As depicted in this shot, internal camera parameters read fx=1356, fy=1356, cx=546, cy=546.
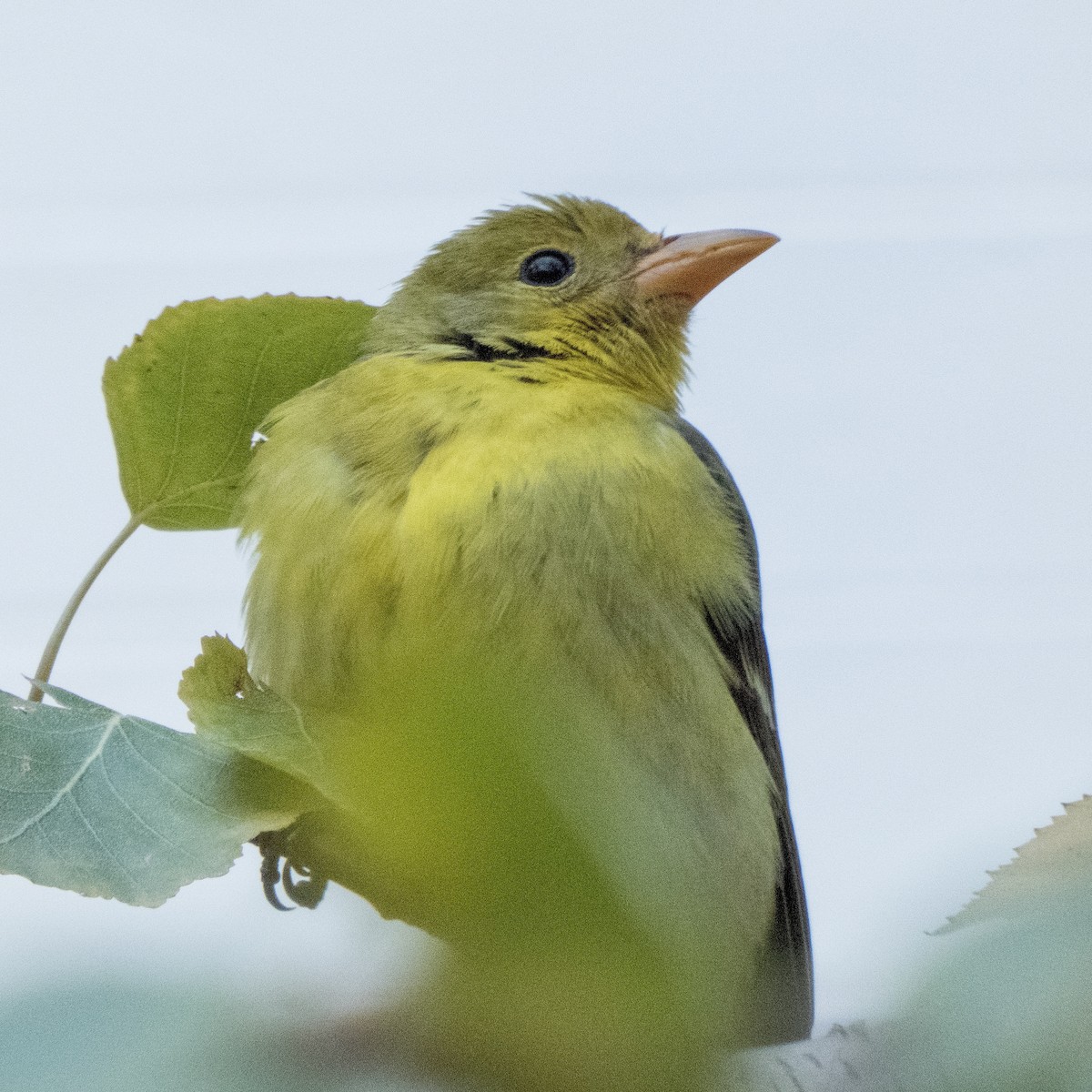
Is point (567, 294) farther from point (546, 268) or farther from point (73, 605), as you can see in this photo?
point (73, 605)

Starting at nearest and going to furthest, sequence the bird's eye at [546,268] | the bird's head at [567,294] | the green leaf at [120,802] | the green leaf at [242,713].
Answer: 1. the green leaf at [120,802]
2. the green leaf at [242,713]
3. the bird's head at [567,294]
4. the bird's eye at [546,268]

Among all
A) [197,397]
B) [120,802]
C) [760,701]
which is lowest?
[760,701]

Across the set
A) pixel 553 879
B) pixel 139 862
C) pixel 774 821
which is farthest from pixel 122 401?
pixel 774 821

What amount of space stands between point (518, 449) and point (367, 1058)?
1930 mm

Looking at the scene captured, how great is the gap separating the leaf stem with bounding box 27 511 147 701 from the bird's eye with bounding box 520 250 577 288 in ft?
5.11

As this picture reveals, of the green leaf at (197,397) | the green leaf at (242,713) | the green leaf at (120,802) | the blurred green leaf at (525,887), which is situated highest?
the green leaf at (197,397)

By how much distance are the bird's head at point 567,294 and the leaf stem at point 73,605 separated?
3.84 feet

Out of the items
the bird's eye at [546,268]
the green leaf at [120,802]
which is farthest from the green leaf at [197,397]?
the bird's eye at [546,268]

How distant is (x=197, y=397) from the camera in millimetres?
1765

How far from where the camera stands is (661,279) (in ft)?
10.5

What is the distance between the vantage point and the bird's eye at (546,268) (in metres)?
3.17

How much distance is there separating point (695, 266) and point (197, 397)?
5.58ft

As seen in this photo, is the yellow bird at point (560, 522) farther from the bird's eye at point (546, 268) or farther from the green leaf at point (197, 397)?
the green leaf at point (197, 397)

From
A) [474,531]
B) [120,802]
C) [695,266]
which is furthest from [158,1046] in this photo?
[695,266]
